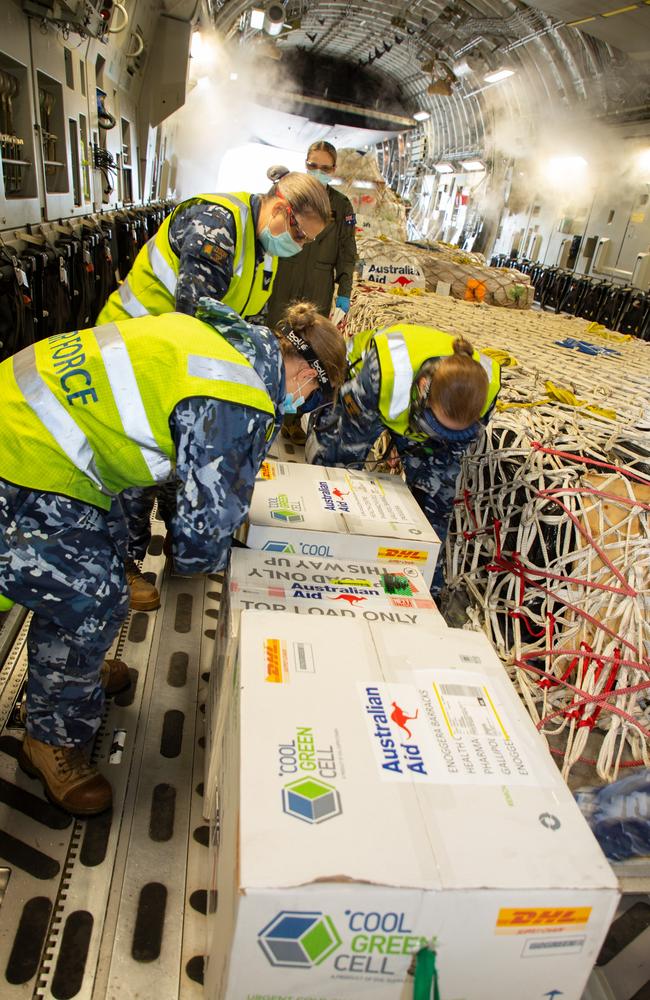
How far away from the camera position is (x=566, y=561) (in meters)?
2.11

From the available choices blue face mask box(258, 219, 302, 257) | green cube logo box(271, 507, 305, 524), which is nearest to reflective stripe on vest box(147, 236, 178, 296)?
blue face mask box(258, 219, 302, 257)

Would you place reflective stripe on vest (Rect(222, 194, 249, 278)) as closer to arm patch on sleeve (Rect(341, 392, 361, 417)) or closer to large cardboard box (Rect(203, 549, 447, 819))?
arm patch on sleeve (Rect(341, 392, 361, 417))

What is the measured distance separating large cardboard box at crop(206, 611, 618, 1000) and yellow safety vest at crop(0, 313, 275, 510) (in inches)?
20.6

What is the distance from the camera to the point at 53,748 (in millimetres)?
1612

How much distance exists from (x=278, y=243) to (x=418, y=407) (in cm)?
74

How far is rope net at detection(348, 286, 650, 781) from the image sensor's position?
74.9 inches

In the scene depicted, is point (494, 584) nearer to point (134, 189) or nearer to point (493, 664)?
point (493, 664)

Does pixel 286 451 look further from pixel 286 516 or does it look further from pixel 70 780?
pixel 70 780

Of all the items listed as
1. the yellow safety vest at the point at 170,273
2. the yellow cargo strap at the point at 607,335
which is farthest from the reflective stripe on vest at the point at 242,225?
the yellow cargo strap at the point at 607,335

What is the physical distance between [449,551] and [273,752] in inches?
69.6

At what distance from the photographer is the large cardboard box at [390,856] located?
2.77 feet

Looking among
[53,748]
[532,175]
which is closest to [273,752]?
[53,748]

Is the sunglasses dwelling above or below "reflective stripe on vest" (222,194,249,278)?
above

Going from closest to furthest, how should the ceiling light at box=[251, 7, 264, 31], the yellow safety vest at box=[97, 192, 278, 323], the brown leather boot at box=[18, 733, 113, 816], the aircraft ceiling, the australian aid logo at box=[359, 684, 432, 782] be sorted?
1. the australian aid logo at box=[359, 684, 432, 782]
2. the brown leather boot at box=[18, 733, 113, 816]
3. the yellow safety vest at box=[97, 192, 278, 323]
4. the aircraft ceiling
5. the ceiling light at box=[251, 7, 264, 31]
